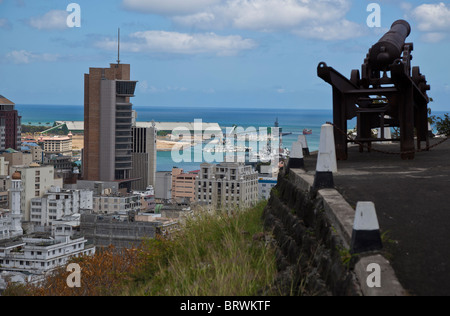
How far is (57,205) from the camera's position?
5134 cm

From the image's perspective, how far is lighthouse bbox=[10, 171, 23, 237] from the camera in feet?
127

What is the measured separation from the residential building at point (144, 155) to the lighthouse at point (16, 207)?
89.7ft

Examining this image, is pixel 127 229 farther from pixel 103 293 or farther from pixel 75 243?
pixel 103 293

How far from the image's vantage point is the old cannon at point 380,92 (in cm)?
707

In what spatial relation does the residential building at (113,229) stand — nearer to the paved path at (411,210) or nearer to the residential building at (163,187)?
the paved path at (411,210)

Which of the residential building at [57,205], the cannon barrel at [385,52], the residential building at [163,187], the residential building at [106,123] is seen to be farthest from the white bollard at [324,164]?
the residential building at [106,123]

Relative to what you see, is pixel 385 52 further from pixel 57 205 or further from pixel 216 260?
pixel 57 205

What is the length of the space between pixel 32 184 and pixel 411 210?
54495mm

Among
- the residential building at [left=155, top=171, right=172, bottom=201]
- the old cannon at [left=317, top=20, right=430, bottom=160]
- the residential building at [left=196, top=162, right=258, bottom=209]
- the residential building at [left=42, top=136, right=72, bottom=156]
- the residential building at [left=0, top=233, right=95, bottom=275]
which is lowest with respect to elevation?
the residential building at [left=0, top=233, right=95, bottom=275]

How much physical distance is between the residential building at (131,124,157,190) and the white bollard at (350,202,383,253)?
76400 mm

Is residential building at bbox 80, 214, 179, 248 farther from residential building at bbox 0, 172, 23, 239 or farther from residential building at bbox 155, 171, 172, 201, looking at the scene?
residential building at bbox 155, 171, 172, 201

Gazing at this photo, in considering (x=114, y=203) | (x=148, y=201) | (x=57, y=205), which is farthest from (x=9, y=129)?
(x=57, y=205)

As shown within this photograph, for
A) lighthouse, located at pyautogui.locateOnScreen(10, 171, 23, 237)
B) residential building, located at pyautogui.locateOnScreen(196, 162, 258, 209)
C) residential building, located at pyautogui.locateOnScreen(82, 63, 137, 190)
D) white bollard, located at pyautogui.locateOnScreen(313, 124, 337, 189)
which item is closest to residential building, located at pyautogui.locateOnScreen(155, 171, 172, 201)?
residential building, located at pyautogui.locateOnScreen(82, 63, 137, 190)

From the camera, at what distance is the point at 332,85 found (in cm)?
699
